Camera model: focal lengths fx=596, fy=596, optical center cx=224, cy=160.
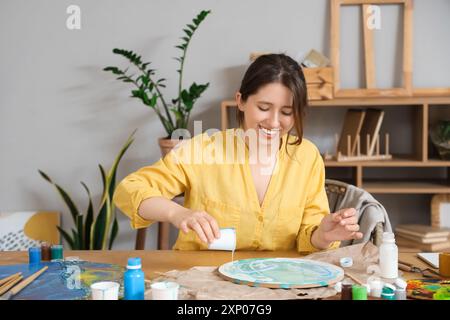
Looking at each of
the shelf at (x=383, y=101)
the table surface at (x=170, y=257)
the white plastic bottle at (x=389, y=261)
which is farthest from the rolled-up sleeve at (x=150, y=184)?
the shelf at (x=383, y=101)

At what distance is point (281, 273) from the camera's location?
4.75ft

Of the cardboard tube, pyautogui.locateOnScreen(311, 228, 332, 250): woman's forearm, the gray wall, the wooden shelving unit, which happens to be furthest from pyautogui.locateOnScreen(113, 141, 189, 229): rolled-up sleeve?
the gray wall

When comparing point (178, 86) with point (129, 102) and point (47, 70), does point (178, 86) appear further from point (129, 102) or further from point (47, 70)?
point (47, 70)

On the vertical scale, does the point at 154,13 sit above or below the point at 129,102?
above

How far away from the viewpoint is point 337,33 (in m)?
3.43

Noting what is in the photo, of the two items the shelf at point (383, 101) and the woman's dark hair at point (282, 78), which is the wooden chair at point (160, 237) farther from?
the woman's dark hair at point (282, 78)

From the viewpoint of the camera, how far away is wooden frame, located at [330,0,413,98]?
11.1ft

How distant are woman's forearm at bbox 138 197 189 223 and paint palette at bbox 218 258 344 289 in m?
0.23

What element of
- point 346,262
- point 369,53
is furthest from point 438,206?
point 346,262

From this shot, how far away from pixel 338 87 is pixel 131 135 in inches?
49.5

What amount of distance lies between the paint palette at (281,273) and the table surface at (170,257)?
0.38 feet

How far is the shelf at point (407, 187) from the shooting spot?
125 inches
